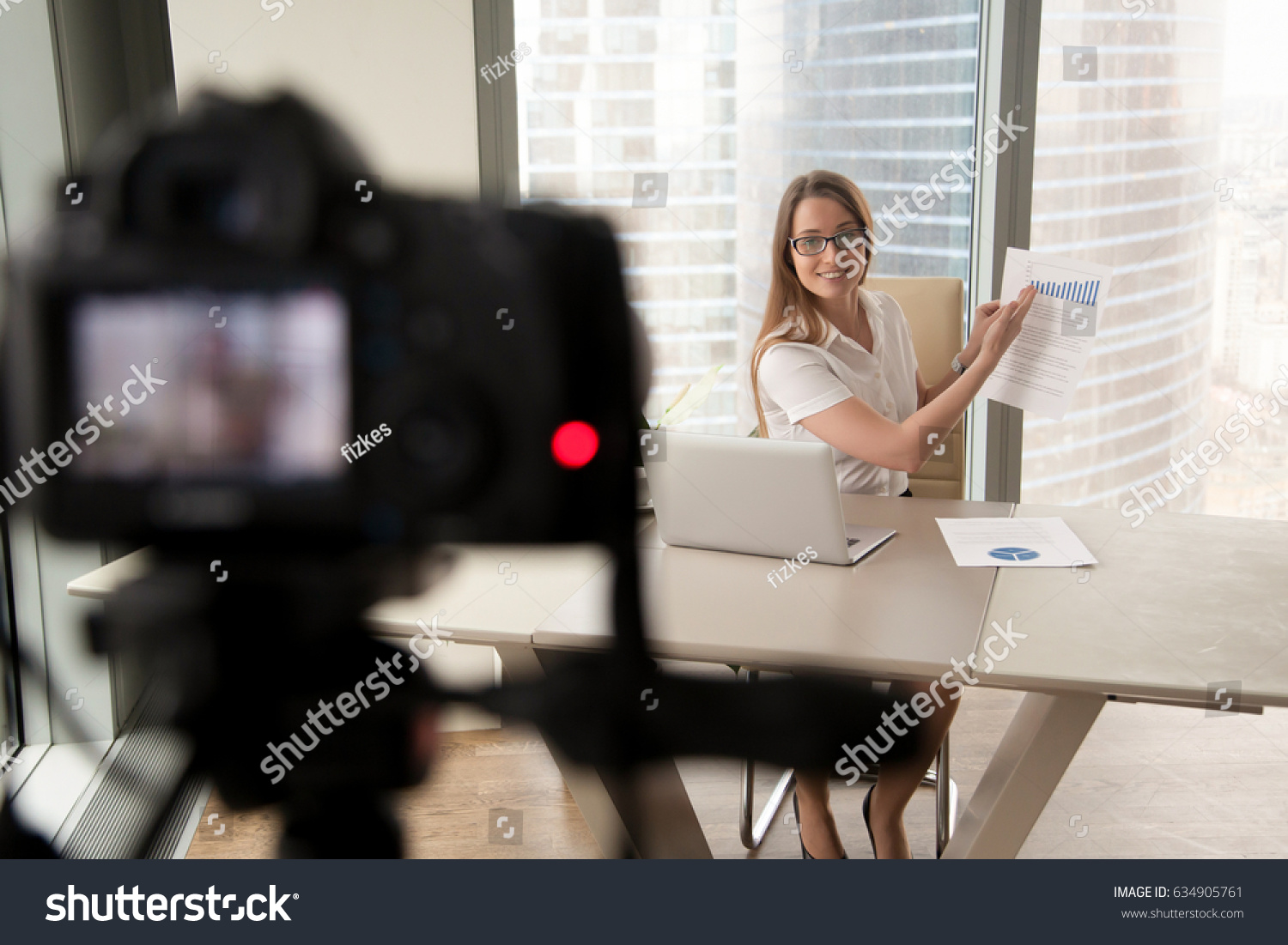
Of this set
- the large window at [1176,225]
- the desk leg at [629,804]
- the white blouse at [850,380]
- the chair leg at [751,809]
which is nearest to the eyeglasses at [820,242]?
the white blouse at [850,380]

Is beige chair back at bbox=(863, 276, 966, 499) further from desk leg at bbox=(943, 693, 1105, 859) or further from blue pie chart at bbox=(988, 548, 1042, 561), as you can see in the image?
desk leg at bbox=(943, 693, 1105, 859)

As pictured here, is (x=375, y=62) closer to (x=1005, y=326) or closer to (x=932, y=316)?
(x=1005, y=326)

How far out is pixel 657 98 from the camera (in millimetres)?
1862

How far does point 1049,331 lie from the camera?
3.94 ft

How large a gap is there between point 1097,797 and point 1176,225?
49.7 inches

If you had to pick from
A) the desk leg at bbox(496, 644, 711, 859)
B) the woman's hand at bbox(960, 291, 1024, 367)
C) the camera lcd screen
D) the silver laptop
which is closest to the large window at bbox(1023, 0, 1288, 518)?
the woman's hand at bbox(960, 291, 1024, 367)

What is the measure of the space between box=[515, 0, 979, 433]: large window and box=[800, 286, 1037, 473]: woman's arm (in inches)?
10.2

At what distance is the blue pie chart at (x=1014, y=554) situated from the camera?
1.19 meters

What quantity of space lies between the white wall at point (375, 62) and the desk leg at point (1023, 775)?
2.64ft

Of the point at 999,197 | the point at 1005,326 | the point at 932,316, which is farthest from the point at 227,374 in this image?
the point at 999,197

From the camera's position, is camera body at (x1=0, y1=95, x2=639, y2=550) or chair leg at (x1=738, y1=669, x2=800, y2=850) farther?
chair leg at (x1=738, y1=669, x2=800, y2=850)

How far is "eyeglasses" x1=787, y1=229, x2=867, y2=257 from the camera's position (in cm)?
140
